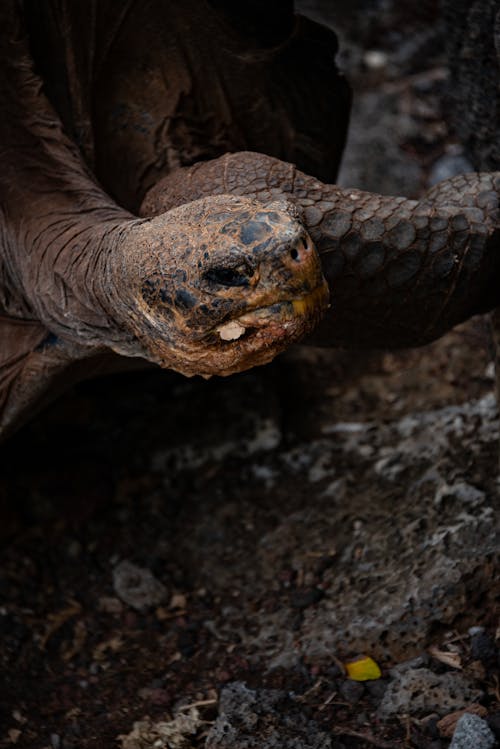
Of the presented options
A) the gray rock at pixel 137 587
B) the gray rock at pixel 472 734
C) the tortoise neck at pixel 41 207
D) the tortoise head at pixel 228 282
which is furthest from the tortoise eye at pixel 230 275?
the gray rock at pixel 137 587

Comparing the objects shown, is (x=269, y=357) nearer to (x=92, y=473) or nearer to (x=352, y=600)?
(x=352, y=600)

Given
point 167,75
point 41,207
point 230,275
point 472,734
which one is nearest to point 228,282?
point 230,275

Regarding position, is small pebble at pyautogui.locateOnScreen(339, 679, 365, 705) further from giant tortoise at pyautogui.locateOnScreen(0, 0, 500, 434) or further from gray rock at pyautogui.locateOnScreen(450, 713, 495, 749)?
giant tortoise at pyautogui.locateOnScreen(0, 0, 500, 434)

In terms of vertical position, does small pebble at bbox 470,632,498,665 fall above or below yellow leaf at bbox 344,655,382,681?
above

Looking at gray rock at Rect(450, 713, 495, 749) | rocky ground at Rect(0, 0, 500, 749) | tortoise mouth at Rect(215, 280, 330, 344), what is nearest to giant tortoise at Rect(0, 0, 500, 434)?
tortoise mouth at Rect(215, 280, 330, 344)

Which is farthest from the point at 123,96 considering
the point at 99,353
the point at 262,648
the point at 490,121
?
the point at 262,648

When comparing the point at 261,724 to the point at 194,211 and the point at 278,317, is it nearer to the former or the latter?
the point at 278,317
